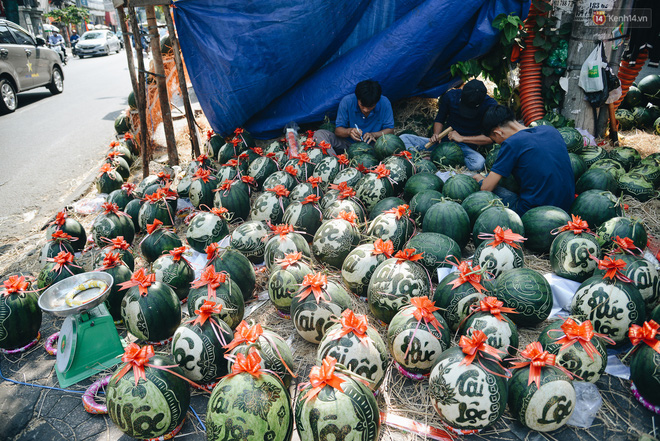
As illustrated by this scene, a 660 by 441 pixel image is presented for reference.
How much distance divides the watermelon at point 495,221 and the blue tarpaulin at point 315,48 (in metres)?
3.14

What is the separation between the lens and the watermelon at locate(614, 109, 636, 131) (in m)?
7.45

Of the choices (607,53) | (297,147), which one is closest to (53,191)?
(297,147)

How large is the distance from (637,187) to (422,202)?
8.59ft

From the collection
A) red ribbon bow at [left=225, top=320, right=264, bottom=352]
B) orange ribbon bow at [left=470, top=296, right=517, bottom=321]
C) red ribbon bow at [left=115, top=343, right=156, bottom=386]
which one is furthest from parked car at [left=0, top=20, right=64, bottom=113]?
orange ribbon bow at [left=470, top=296, right=517, bottom=321]

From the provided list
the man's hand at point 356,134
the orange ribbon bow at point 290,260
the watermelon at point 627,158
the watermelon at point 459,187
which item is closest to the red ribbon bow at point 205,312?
the orange ribbon bow at point 290,260

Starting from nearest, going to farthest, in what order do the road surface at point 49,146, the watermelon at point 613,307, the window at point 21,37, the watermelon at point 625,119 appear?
the watermelon at point 613,307 < the road surface at point 49,146 < the watermelon at point 625,119 < the window at point 21,37

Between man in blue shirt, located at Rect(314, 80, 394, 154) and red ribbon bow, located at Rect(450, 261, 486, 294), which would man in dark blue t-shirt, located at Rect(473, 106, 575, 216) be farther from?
man in blue shirt, located at Rect(314, 80, 394, 154)

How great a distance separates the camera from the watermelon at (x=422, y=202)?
4199 millimetres

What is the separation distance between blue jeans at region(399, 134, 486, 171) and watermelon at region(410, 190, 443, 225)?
1404 mm

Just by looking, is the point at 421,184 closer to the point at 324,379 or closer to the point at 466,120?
the point at 466,120

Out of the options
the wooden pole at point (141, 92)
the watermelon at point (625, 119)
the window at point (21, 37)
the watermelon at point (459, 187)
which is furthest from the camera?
the window at point (21, 37)

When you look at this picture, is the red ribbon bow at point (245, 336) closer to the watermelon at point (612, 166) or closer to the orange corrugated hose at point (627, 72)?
the watermelon at point (612, 166)

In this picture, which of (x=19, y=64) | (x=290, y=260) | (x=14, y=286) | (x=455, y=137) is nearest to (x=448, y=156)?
(x=455, y=137)

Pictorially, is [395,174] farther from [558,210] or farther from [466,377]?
[466,377]
